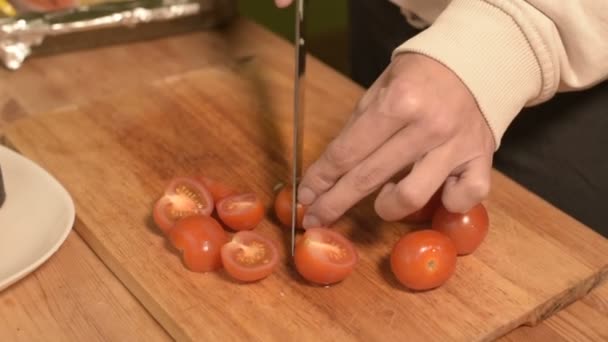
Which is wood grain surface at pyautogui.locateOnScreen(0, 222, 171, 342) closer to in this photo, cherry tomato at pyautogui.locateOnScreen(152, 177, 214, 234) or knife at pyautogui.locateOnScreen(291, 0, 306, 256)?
cherry tomato at pyautogui.locateOnScreen(152, 177, 214, 234)

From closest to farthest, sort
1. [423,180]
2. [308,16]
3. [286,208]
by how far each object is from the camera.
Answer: [423,180]
[286,208]
[308,16]

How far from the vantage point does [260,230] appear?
1024mm

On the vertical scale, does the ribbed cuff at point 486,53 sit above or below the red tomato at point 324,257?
above

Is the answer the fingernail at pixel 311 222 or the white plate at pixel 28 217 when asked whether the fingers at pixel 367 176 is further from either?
the white plate at pixel 28 217

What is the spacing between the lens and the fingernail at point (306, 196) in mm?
982

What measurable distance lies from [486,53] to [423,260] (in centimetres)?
24

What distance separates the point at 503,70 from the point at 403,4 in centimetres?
28

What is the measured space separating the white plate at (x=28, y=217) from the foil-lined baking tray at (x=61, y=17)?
314mm

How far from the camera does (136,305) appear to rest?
0.93 m

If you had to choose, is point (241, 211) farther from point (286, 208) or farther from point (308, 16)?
point (308, 16)

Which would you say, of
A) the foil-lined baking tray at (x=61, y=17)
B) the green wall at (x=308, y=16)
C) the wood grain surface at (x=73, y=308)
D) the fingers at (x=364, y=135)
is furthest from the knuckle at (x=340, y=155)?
the green wall at (x=308, y=16)

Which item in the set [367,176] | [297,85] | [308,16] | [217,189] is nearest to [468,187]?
[367,176]

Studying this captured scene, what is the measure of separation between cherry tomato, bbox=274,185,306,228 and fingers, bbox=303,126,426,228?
2cm

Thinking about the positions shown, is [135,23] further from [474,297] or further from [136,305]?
[474,297]
